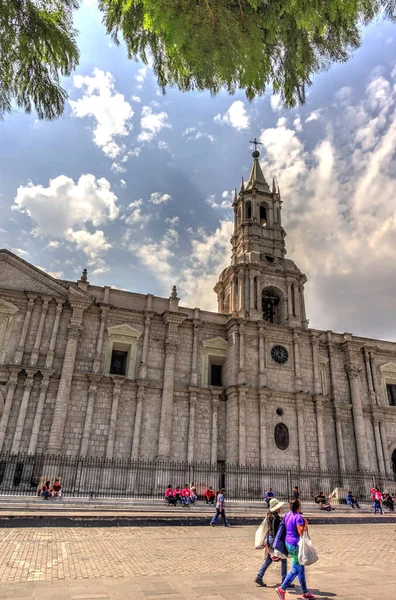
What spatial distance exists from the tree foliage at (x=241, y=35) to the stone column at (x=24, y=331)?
20330 mm

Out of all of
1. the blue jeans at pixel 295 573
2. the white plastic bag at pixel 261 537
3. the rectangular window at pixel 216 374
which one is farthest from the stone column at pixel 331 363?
the blue jeans at pixel 295 573

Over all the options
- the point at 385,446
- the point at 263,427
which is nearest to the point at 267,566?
the point at 263,427

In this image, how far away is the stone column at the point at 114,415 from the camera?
2207 cm

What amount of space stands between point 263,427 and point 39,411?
13.6 m

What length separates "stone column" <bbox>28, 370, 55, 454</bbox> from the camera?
20625mm

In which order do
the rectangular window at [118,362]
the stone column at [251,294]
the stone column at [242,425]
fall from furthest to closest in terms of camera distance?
the stone column at [251,294] → the rectangular window at [118,362] → the stone column at [242,425]

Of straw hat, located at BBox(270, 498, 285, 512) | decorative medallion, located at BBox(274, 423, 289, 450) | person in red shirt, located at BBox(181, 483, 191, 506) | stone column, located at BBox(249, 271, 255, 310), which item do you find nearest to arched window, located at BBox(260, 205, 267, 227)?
stone column, located at BBox(249, 271, 255, 310)

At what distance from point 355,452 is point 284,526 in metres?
24.2

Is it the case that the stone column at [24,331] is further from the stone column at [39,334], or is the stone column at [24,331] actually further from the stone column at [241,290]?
the stone column at [241,290]

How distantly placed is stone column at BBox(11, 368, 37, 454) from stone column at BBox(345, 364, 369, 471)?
2190cm

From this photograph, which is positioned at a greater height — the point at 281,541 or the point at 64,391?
the point at 64,391

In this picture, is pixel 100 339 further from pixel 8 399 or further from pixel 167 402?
pixel 8 399

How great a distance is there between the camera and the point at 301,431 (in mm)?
25094

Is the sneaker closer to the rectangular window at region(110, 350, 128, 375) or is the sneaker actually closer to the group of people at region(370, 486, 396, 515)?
the group of people at region(370, 486, 396, 515)
